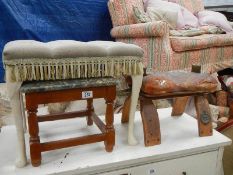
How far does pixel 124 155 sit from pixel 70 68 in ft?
1.05

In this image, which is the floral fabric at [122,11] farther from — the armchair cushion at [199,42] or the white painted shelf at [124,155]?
the white painted shelf at [124,155]

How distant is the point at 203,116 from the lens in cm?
92

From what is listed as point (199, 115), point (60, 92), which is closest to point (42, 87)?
point (60, 92)

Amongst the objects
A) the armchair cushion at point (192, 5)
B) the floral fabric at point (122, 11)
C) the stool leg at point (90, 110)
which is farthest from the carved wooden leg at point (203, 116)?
the armchair cushion at point (192, 5)

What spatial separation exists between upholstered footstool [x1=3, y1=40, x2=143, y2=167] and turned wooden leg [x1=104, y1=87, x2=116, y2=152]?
66 mm

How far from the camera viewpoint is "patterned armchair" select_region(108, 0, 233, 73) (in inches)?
67.6

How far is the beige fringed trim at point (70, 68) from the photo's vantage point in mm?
674

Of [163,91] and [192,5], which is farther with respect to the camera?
[192,5]

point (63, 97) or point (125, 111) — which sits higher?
point (63, 97)

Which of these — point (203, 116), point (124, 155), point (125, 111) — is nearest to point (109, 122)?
point (124, 155)

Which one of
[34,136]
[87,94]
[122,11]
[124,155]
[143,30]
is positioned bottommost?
[124,155]

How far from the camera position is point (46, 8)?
193 centimetres

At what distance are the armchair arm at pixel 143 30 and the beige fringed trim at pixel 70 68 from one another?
2.96ft

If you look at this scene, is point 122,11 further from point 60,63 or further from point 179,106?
point 60,63
